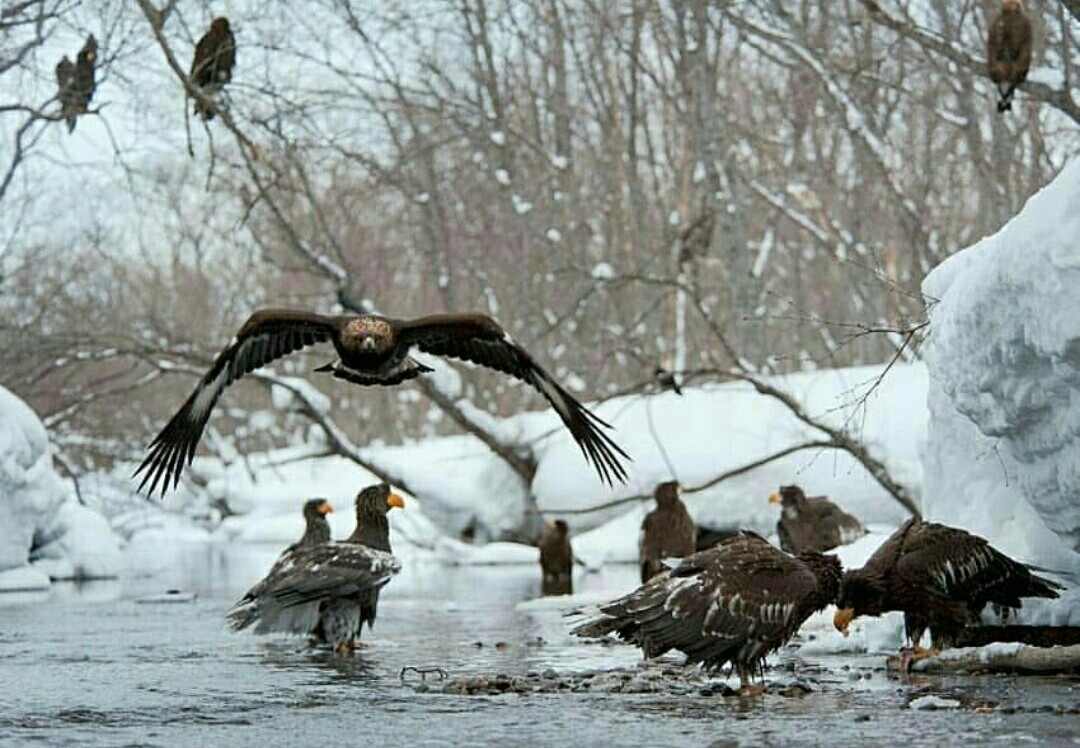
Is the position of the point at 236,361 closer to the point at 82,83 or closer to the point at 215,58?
the point at 215,58

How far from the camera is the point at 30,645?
10.9m

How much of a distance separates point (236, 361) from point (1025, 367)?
479cm

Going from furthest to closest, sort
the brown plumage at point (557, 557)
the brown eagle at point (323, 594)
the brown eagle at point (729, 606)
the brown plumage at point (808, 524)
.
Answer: the brown plumage at point (557, 557) → the brown plumage at point (808, 524) → the brown eagle at point (323, 594) → the brown eagle at point (729, 606)

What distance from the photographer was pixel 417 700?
7.66 m

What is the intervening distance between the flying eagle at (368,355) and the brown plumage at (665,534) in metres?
5.03

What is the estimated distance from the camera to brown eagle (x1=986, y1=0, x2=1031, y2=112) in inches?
546

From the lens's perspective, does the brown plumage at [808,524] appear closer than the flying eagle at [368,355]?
No

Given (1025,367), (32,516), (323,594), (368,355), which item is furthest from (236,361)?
(32,516)

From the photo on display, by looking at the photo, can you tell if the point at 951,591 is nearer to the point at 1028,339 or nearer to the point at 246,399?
the point at 1028,339

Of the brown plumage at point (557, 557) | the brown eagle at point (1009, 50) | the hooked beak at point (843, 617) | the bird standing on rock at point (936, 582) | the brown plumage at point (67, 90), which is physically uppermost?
the brown plumage at point (67, 90)

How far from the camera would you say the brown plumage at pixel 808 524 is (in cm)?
1555

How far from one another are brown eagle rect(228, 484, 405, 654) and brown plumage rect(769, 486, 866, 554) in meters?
5.50

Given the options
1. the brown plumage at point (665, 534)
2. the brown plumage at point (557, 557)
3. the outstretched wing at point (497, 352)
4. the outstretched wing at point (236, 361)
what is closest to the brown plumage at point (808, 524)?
the brown plumage at point (665, 534)

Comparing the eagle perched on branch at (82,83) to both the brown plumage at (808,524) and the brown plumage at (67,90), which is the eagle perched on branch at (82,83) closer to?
the brown plumage at (67,90)
